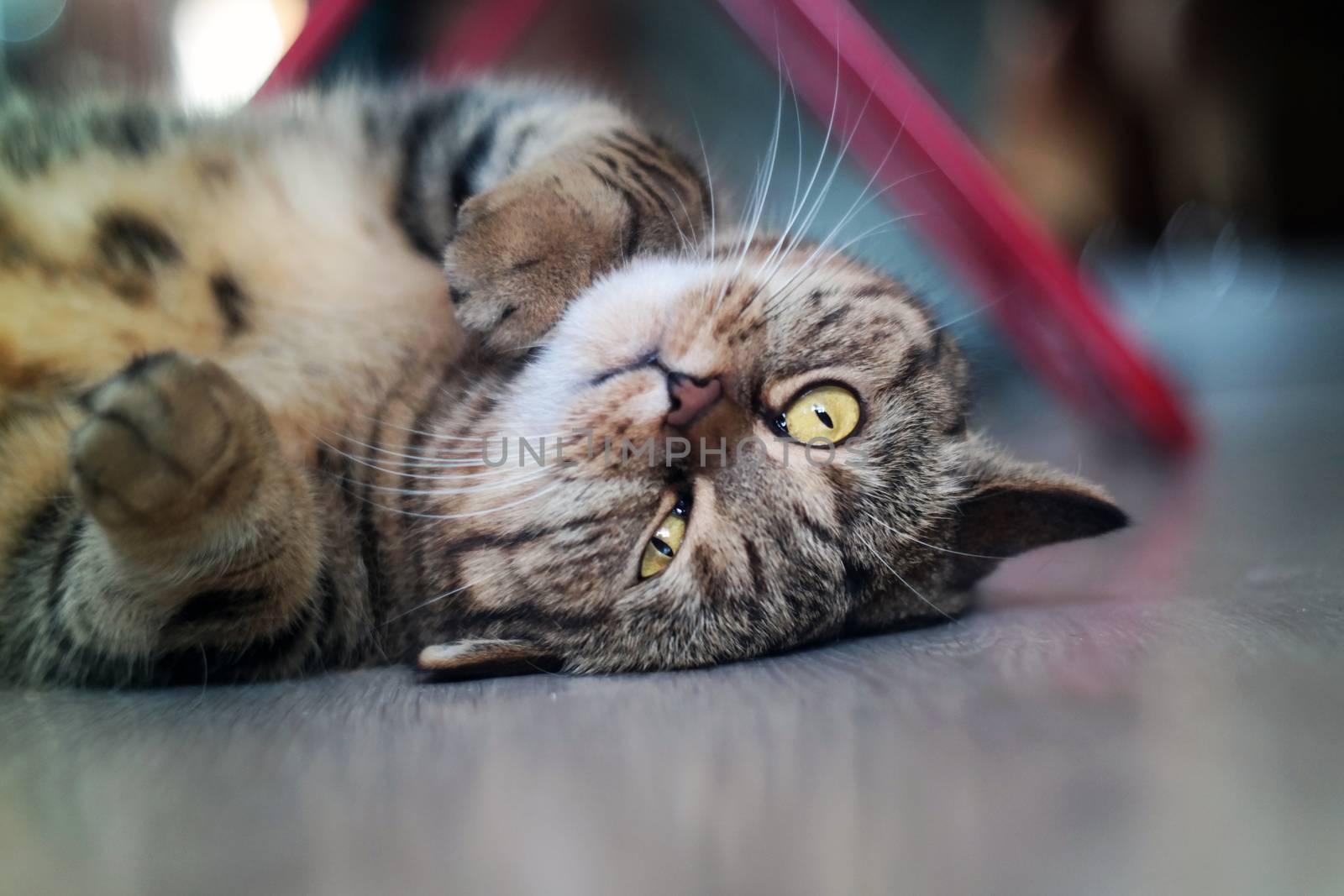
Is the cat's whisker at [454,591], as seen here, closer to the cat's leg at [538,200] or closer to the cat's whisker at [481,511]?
the cat's whisker at [481,511]

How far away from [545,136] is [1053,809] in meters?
0.90

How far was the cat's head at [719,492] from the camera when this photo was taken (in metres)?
0.82

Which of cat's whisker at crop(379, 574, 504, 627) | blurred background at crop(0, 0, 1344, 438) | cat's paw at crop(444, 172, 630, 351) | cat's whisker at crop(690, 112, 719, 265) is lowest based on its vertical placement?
cat's whisker at crop(379, 574, 504, 627)

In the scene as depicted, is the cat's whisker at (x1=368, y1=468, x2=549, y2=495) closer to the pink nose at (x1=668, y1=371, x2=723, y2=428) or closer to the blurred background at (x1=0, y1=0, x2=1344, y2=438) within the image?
the pink nose at (x1=668, y1=371, x2=723, y2=428)

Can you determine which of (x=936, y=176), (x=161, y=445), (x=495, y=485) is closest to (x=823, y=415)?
(x=495, y=485)

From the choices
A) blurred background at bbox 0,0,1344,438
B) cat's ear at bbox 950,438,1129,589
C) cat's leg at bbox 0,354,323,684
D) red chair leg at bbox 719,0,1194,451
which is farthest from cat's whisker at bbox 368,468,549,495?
blurred background at bbox 0,0,1344,438

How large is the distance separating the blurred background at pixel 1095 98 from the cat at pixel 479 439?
1.07m

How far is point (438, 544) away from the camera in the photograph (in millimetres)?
911

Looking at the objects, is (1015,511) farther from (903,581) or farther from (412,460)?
(412,460)

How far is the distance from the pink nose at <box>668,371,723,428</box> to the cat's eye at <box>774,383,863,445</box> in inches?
2.9

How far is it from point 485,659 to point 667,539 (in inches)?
7.9

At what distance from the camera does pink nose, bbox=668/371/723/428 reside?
2.74ft

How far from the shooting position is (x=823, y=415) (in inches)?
34.4

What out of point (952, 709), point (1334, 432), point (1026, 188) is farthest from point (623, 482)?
point (1026, 188)
